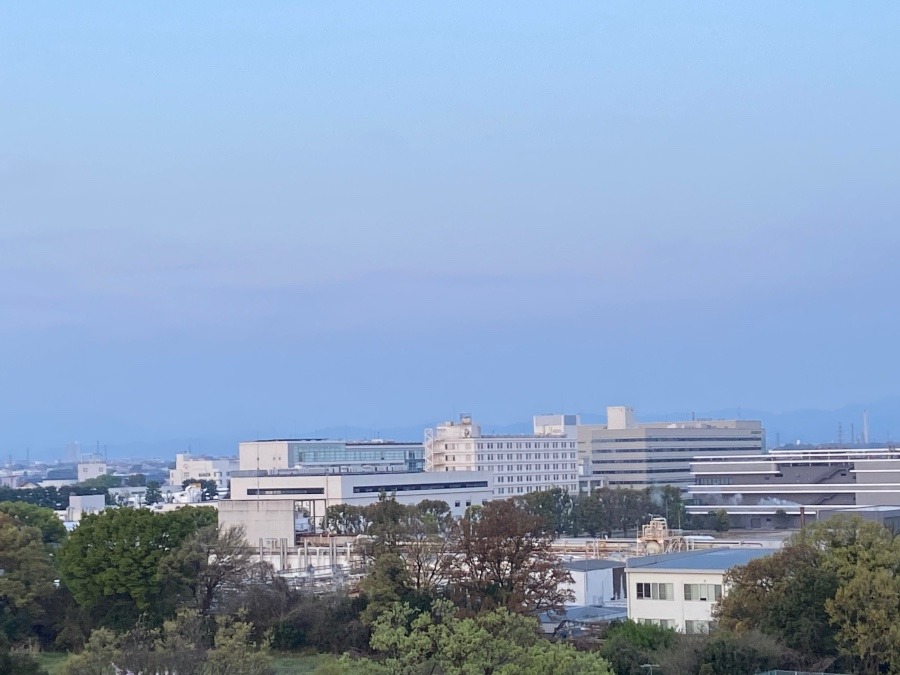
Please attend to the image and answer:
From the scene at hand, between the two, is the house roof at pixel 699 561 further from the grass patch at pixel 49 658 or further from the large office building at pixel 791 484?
the large office building at pixel 791 484

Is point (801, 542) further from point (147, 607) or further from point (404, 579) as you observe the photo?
point (147, 607)

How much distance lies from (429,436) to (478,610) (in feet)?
183

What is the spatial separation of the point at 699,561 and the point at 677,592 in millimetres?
1847

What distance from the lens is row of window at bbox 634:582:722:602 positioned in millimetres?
29016

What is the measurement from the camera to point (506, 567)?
92.8 ft

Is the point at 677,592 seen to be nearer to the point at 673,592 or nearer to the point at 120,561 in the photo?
the point at 673,592

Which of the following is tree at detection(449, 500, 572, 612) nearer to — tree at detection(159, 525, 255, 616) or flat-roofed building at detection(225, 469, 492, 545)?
tree at detection(159, 525, 255, 616)

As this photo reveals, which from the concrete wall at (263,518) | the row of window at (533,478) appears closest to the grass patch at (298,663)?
the concrete wall at (263,518)

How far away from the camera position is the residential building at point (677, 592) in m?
29.0

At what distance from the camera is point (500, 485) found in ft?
260

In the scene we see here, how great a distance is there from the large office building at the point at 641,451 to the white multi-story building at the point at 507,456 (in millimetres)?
4378

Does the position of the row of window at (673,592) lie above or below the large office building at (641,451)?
below

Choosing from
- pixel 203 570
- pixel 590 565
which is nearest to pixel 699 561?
pixel 590 565

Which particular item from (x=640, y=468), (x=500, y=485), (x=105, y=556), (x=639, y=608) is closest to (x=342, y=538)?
(x=105, y=556)
